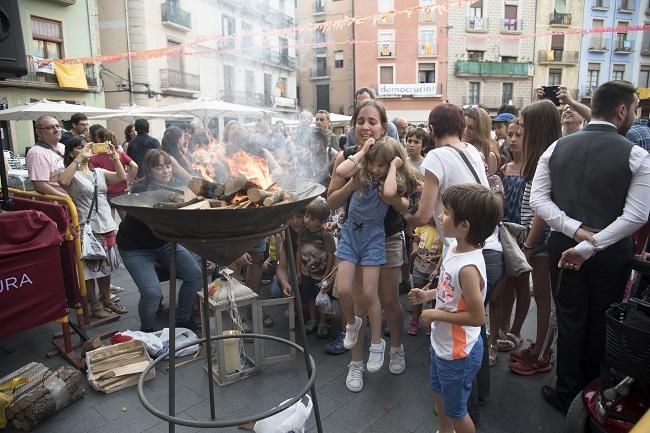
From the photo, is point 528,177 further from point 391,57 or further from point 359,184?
point 391,57

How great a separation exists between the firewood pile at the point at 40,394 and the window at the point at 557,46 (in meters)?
42.4

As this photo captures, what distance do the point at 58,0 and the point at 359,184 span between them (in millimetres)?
20415

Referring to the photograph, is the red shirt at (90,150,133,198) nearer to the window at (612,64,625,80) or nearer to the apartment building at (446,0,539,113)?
the apartment building at (446,0,539,113)

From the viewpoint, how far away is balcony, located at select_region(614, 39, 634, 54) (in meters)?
37.1

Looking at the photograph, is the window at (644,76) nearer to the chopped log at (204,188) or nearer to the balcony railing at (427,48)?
the balcony railing at (427,48)

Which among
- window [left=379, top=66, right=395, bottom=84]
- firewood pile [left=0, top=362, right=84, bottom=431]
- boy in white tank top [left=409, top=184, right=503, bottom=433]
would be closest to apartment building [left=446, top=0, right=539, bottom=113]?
window [left=379, top=66, right=395, bottom=84]

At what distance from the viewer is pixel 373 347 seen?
10.9ft

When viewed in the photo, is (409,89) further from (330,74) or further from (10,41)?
(10,41)

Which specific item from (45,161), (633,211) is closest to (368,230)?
(633,211)

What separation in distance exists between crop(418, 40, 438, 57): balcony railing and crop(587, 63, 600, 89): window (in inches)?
548

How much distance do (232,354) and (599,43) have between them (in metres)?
44.4

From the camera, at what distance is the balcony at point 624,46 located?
37094 mm

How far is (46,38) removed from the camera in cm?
1786

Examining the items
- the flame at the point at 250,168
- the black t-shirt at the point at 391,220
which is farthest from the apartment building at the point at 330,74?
the flame at the point at 250,168
